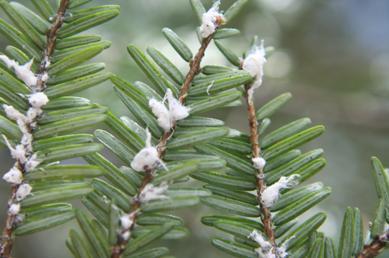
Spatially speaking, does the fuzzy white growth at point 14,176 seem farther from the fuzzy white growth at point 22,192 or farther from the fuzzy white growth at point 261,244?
the fuzzy white growth at point 261,244

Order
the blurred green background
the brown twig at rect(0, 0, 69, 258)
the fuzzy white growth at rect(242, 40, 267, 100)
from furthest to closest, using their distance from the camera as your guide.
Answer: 1. the blurred green background
2. the fuzzy white growth at rect(242, 40, 267, 100)
3. the brown twig at rect(0, 0, 69, 258)

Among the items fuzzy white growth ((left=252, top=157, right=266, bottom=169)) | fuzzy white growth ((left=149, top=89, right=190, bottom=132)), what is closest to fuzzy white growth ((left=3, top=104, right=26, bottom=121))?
fuzzy white growth ((left=149, top=89, right=190, bottom=132))

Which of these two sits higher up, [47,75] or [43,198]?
[47,75]

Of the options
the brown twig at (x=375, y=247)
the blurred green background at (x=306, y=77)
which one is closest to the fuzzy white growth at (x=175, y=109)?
the brown twig at (x=375, y=247)

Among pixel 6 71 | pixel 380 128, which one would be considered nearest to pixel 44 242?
pixel 380 128

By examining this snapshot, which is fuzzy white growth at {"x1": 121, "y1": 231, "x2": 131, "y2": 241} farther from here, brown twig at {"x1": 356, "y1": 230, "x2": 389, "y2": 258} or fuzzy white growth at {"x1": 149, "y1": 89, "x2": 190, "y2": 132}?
brown twig at {"x1": 356, "y1": 230, "x2": 389, "y2": 258}

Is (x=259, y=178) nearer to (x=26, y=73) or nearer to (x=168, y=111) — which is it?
(x=168, y=111)

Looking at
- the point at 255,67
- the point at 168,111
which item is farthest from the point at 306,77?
the point at 168,111

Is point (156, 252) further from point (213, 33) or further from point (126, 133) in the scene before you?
point (213, 33)
